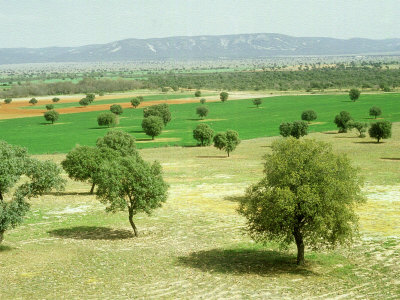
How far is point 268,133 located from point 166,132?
2757 centimetres

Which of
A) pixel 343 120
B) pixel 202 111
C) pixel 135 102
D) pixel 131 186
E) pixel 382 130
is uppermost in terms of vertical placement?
pixel 131 186

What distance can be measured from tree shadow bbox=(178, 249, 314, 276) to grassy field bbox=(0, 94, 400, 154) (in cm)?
7166

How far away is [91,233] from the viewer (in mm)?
44625

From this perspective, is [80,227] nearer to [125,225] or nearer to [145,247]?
[125,225]

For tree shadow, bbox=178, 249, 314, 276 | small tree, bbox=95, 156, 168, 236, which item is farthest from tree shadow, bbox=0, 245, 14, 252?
tree shadow, bbox=178, 249, 314, 276

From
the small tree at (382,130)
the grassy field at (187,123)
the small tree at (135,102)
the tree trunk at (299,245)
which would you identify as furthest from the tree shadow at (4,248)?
the small tree at (135,102)

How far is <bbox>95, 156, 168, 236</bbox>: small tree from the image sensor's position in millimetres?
40281

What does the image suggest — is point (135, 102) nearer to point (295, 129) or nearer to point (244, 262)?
point (295, 129)

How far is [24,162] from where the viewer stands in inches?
1425

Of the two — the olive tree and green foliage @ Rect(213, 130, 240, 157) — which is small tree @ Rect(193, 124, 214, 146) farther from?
the olive tree

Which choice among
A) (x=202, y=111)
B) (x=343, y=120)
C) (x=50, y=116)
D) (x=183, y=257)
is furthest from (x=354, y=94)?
(x=183, y=257)

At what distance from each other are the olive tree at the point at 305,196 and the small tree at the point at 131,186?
32.8ft

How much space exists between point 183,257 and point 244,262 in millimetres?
4780

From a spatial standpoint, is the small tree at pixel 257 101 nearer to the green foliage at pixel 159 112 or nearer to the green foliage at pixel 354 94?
the green foliage at pixel 354 94
